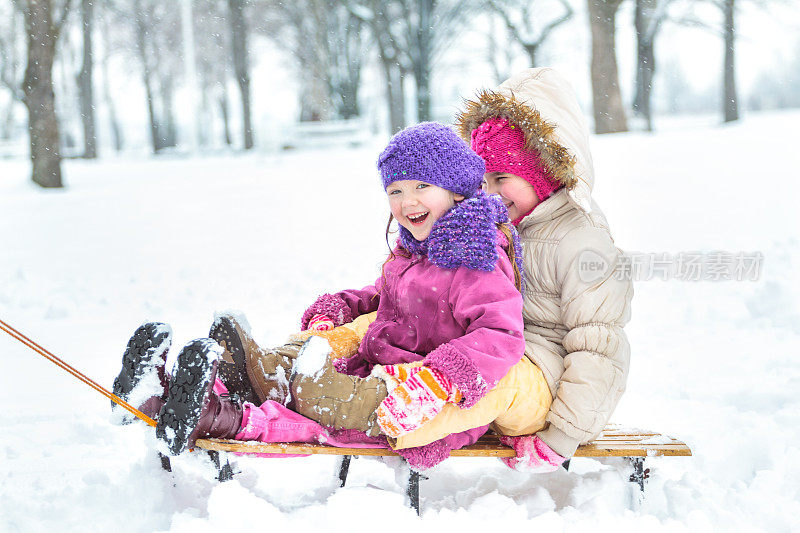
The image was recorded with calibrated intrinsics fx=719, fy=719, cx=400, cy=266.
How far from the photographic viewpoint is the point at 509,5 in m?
18.1

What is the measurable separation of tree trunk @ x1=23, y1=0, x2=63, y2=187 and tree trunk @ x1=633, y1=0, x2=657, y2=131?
37.9 ft

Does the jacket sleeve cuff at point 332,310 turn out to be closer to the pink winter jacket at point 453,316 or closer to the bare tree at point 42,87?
the pink winter jacket at point 453,316

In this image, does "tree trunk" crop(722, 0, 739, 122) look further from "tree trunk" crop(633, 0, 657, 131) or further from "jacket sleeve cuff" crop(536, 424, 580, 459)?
"jacket sleeve cuff" crop(536, 424, 580, 459)

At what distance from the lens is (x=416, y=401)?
2412mm

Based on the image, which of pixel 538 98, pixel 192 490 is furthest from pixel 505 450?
pixel 538 98

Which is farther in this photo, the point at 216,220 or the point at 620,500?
the point at 216,220

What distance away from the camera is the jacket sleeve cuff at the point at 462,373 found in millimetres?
2393

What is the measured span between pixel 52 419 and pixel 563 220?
2673 mm

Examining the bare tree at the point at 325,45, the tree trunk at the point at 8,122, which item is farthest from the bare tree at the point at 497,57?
the tree trunk at the point at 8,122

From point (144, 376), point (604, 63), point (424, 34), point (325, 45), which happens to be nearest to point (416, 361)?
point (144, 376)

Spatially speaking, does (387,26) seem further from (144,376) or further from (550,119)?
(144,376)

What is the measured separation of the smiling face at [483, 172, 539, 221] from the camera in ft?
9.68

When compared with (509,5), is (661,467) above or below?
below

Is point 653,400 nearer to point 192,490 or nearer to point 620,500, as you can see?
point 620,500
